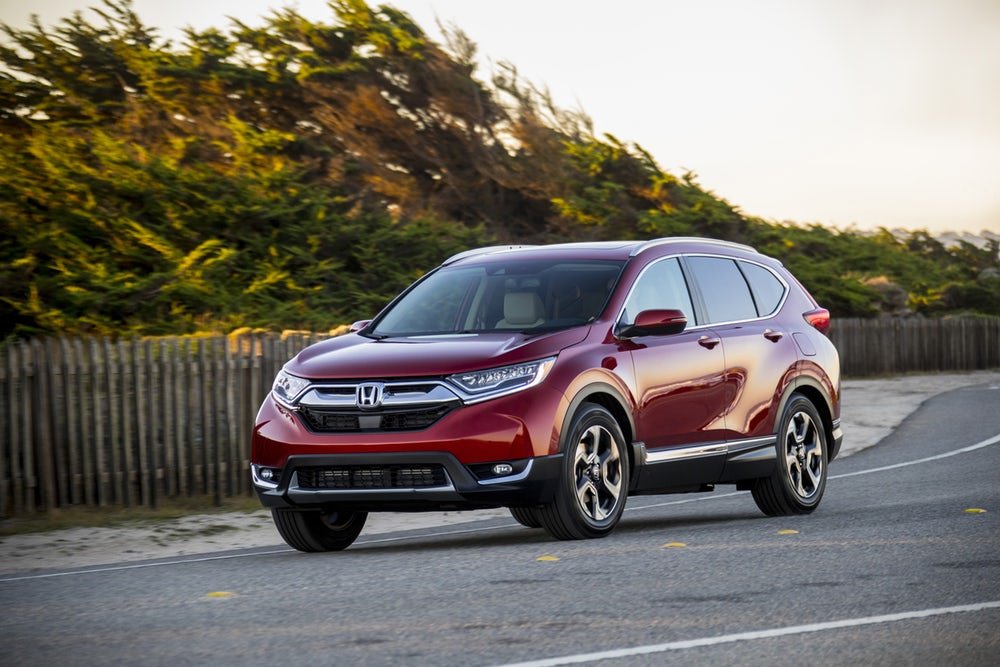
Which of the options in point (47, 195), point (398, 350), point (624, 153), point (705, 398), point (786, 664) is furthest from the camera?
point (624, 153)

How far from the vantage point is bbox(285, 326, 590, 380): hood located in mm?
8883

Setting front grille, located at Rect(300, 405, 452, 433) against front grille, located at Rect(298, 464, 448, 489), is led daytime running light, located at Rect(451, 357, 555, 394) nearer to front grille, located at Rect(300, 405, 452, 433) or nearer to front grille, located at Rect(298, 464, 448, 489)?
front grille, located at Rect(300, 405, 452, 433)

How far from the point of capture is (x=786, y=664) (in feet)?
18.9

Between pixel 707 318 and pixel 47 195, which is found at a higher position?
pixel 47 195

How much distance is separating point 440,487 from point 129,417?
19.2ft

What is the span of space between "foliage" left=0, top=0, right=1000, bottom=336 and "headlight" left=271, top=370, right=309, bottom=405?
10.2 meters

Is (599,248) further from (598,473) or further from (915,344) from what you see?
(915,344)

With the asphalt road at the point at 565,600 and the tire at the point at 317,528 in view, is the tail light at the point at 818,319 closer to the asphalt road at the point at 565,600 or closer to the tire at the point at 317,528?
the asphalt road at the point at 565,600

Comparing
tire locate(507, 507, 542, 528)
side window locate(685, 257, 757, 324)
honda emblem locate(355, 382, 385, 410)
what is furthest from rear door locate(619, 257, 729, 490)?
honda emblem locate(355, 382, 385, 410)

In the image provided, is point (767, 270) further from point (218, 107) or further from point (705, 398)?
point (218, 107)

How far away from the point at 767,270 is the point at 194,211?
1487 centimetres

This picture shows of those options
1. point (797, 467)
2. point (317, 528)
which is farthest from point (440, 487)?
point (797, 467)

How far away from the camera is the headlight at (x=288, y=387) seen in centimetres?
923

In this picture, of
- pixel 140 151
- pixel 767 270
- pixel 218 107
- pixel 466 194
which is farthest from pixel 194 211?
pixel 767 270
